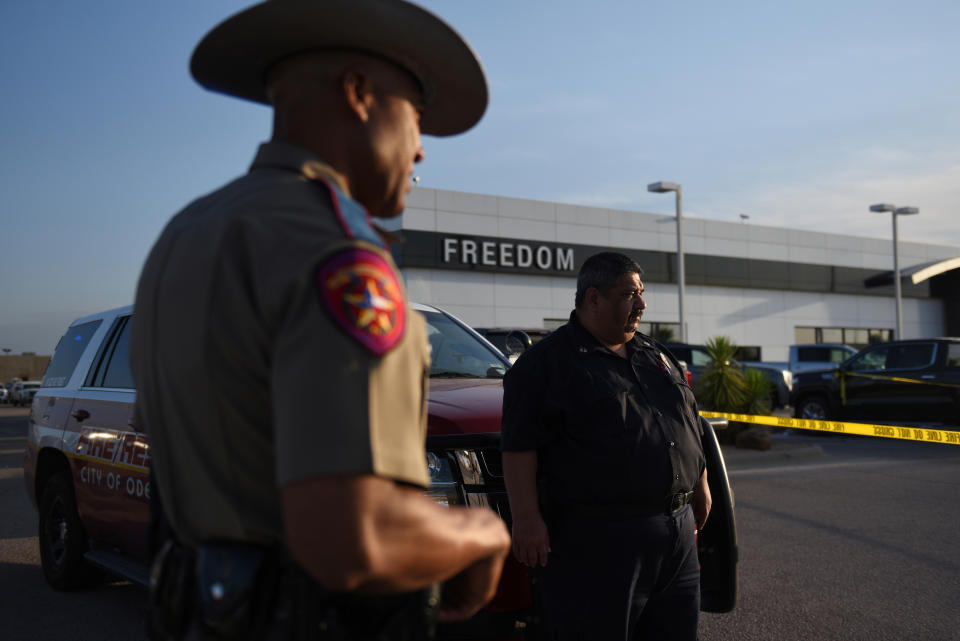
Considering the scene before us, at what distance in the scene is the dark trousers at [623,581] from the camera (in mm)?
2848

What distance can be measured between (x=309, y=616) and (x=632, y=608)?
189cm

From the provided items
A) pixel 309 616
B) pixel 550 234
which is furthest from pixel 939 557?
pixel 550 234

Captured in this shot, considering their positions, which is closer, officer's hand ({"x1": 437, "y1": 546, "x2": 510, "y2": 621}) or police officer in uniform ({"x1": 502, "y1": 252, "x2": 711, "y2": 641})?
officer's hand ({"x1": 437, "y1": 546, "x2": 510, "y2": 621})

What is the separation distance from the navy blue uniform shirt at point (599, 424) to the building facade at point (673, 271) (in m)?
22.7

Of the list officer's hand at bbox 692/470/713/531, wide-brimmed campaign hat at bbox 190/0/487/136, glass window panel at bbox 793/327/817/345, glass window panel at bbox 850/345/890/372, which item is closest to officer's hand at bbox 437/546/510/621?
wide-brimmed campaign hat at bbox 190/0/487/136

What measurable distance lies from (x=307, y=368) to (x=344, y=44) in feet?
1.95

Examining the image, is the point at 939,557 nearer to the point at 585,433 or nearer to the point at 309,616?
the point at 585,433

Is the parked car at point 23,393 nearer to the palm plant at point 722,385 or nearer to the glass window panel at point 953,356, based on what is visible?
the palm plant at point 722,385

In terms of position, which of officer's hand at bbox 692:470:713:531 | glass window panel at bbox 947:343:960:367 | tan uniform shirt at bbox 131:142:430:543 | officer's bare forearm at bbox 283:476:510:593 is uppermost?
glass window panel at bbox 947:343:960:367

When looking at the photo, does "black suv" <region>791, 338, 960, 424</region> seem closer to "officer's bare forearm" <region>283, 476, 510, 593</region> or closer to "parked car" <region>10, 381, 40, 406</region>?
"officer's bare forearm" <region>283, 476, 510, 593</region>

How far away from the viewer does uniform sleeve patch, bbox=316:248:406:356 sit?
1.11m

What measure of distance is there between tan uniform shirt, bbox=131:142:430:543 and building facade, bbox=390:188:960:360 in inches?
965

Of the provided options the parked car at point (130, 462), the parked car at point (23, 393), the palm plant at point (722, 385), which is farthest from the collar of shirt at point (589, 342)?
the parked car at point (23, 393)

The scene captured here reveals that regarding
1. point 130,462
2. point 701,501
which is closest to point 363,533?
point 701,501
